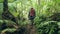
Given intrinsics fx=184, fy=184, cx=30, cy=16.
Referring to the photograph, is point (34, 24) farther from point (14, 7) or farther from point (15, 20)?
point (14, 7)

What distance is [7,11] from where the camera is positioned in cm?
855

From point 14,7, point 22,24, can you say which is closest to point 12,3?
point 14,7

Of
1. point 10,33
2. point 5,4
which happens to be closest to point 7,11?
point 5,4

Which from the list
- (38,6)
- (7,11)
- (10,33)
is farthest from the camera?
(38,6)

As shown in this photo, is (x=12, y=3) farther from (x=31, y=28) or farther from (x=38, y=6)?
(x=31, y=28)

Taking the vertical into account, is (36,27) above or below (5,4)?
below

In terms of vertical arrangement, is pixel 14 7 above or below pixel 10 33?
above

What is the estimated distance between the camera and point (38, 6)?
9.35 meters

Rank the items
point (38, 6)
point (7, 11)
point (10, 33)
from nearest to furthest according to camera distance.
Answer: point (10, 33)
point (7, 11)
point (38, 6)

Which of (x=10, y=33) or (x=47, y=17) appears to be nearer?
(x=10, y=33)

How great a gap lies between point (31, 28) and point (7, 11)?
1.43 m

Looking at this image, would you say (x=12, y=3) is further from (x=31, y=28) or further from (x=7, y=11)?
(x=31, y=28)

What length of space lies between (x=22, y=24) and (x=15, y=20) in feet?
1.46

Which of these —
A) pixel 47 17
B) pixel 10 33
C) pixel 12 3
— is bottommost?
pixel 10 33
